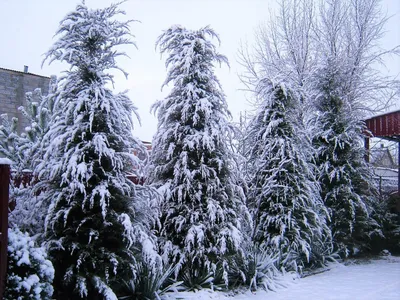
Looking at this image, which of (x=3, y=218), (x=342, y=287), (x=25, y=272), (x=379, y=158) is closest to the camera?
(x=3, y=218)

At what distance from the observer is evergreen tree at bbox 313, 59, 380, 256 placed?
8.91 metres

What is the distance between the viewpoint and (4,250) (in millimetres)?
3307

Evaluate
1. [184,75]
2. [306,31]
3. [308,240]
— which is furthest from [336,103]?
[306,31]

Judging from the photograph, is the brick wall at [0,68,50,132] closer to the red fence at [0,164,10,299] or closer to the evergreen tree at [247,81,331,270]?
the evergreen tree at [247,81,331,270]

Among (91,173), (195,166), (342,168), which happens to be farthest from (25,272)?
(342,168)

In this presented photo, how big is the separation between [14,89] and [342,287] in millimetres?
17075

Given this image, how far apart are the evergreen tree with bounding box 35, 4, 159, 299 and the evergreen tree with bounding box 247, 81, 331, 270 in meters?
3.31

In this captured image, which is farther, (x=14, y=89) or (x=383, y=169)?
(x=14, y=89)

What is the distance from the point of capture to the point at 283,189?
7.69m

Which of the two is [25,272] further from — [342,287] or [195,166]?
[342,287]

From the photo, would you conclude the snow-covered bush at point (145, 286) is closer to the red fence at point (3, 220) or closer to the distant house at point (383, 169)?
the red fence at point (3, 220)

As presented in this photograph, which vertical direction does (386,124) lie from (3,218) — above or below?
above

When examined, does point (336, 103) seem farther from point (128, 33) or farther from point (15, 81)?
point (15, 81)

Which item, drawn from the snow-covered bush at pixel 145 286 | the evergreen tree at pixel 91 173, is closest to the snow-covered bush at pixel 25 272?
the evergreen tree at pixel 91 173
